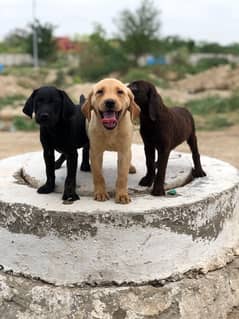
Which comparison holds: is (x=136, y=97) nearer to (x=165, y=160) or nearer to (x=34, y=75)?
(x=165, y=160)

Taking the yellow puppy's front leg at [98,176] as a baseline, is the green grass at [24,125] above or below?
below

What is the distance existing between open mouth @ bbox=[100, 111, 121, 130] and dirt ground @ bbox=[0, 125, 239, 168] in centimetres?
619

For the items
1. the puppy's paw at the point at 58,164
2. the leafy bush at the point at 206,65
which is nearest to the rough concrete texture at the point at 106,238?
the puppy's paw at the point at 58,164

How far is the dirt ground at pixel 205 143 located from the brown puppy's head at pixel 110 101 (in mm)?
6091

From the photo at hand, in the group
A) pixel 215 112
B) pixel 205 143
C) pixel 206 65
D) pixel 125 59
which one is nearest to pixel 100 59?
pixel 125 59

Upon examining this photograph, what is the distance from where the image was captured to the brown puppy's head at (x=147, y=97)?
3246 mm

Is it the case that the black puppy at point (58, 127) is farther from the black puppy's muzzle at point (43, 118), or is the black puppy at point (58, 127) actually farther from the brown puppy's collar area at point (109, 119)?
the brown puppy's collar area at point (109, 119)

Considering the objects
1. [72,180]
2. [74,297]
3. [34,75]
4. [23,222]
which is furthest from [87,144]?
[34,75]

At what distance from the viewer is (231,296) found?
3492mm

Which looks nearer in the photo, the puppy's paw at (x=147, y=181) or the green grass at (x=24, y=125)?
the puppy's paw at (x=147, y=181)

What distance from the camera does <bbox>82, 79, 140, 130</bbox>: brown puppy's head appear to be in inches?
115

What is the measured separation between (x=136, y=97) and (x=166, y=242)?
0.91 meters

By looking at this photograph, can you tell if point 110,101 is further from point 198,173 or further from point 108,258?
point 198,173

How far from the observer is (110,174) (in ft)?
12.3
